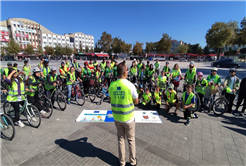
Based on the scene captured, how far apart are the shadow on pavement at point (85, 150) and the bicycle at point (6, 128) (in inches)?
52.9

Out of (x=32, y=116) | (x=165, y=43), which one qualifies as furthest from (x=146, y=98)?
(x=165, y=43)

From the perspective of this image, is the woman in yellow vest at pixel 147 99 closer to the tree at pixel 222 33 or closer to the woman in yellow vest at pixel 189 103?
the woman in yellow vest at pixel 189 103

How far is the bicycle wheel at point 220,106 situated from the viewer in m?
5.02

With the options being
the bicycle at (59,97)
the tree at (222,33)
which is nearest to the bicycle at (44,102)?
the bicycle at (59,97)

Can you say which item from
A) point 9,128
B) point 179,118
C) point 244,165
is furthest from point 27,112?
point 244,165

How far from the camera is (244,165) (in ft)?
9.05

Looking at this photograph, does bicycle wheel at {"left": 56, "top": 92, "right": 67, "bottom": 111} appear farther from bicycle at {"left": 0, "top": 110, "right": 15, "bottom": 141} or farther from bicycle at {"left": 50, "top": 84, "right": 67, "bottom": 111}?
bicycle at {"left": 0, "top": 110, "right": 15, "bottom": 141}

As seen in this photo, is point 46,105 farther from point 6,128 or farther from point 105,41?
point 105,41

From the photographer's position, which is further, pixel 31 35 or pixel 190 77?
pixel 31 35

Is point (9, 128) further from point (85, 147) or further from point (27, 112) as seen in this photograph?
point (85, 147)

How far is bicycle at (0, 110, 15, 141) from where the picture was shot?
3.43m

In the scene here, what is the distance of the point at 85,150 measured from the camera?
3139 millimetres

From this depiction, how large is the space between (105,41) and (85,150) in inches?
2575

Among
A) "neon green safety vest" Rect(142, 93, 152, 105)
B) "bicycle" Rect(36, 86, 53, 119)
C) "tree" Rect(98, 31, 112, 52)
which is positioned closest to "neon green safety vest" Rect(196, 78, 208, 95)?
"neon green safety vest" Rect(142, 93, 152, 105)
